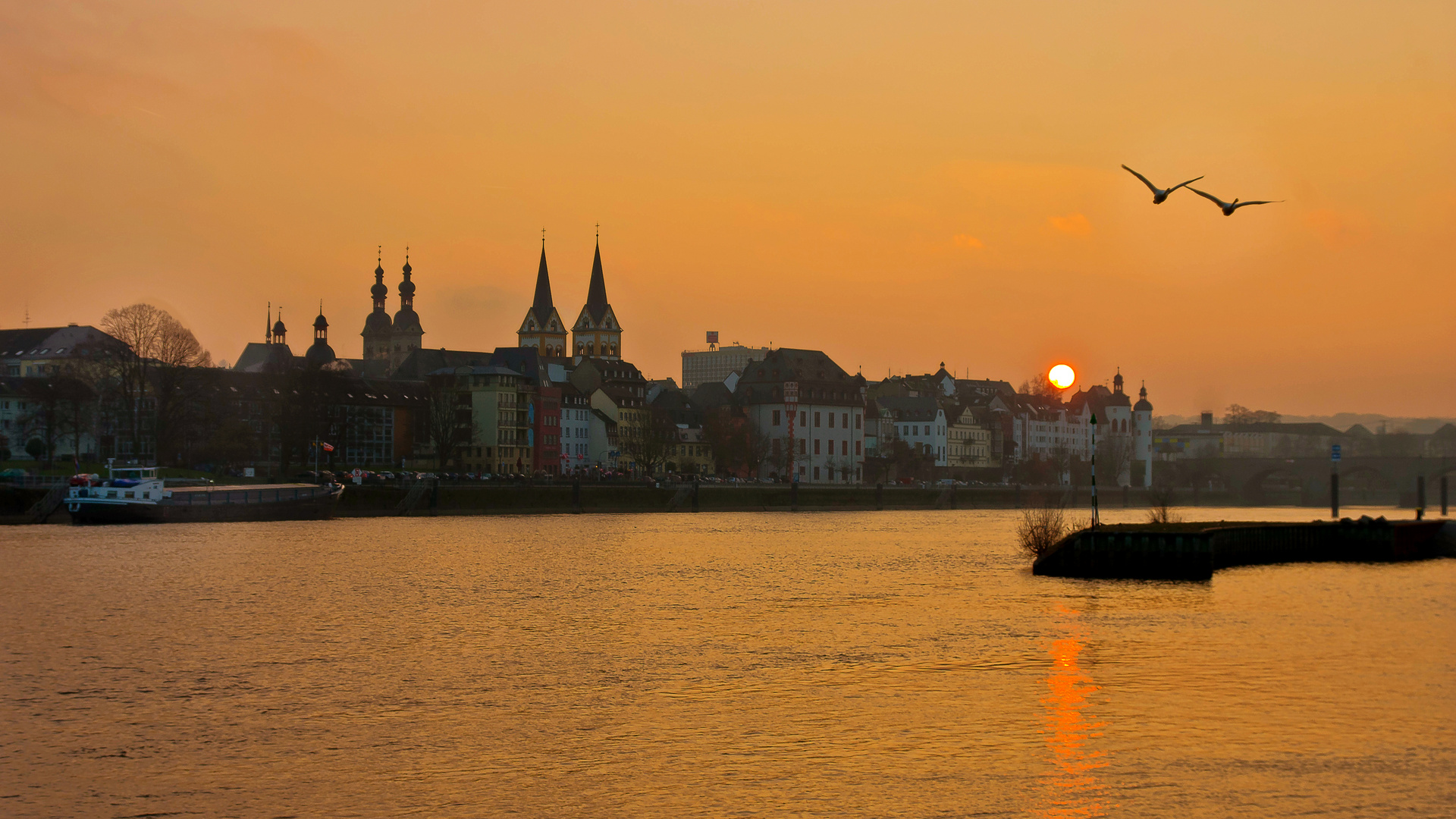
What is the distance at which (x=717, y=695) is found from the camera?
93.0 feet

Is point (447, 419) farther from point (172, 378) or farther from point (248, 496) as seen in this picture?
point (248, 496)

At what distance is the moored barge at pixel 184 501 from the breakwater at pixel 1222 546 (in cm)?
5625

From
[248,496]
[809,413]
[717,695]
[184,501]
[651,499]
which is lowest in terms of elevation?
[717,695]

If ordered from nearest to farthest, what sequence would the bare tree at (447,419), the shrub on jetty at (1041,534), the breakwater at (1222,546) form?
the breakwater at (1222,546), the shrub on jetty at (1041,534), the bare tree at (447,419)

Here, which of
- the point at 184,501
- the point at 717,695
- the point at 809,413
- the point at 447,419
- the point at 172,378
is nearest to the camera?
the point at 717,695

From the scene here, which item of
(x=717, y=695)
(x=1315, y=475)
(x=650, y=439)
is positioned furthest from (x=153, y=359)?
(x=1315, y=475)

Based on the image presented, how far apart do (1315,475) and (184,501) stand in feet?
411

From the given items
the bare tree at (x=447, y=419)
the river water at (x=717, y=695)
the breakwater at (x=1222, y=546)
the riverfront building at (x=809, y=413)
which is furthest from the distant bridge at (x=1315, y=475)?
the river water at (x=717, y=695)

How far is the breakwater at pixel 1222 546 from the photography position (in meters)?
56.1

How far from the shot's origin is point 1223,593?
5147 cm

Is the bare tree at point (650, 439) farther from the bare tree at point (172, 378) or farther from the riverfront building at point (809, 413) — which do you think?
the bare tree at point (172, 378)

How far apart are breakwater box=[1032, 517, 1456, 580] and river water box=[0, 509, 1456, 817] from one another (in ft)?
7.56

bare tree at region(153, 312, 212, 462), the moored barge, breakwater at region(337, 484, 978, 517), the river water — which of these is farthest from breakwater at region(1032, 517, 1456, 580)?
bare tree at region(153, 312, 212, 462)

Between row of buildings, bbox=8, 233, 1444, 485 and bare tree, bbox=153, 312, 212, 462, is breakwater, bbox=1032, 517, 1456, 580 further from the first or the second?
bare tree, bbox=153, 312, 212, 462
